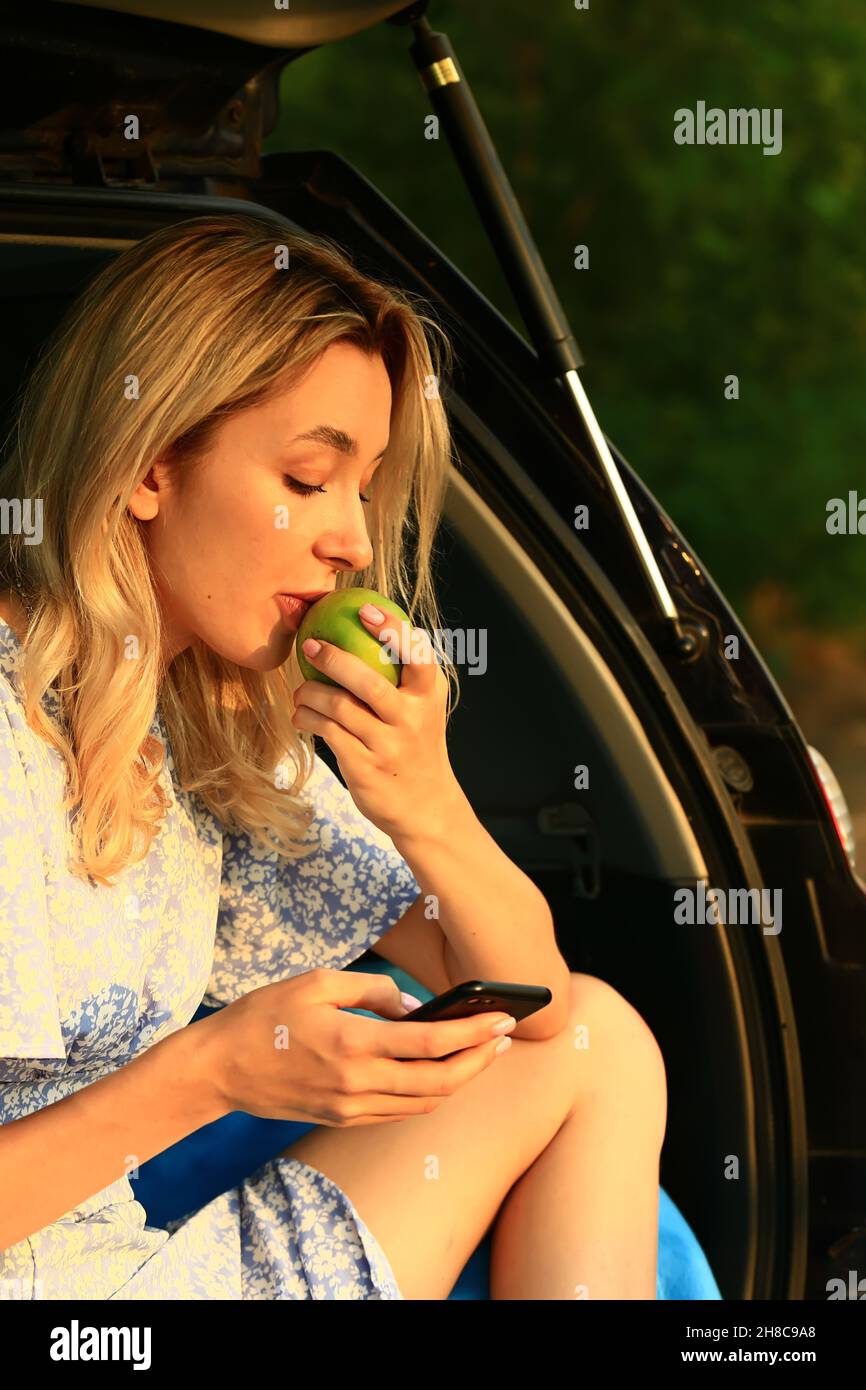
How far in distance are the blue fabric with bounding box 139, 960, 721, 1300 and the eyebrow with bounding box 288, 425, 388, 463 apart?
764 mm

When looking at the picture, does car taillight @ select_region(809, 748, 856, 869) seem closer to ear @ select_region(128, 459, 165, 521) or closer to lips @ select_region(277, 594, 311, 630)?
lips @ select_region(277, 594, 311, 630)

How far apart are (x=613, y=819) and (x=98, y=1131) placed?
2.77 ft

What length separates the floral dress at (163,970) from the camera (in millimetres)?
1592

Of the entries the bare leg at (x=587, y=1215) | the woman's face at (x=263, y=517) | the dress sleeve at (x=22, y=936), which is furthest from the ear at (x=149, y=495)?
the bare leg at (x=587, y=1215)

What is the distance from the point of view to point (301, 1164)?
1.84 meters

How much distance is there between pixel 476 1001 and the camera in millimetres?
1590

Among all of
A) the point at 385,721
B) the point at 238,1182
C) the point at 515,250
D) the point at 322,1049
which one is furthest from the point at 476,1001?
the point at 515,250

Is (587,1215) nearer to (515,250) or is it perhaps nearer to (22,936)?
(22,936)

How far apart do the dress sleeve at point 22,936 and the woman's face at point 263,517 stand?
26cm

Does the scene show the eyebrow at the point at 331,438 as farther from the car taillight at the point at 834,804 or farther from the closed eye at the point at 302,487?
the car taillight at the point at 834,804

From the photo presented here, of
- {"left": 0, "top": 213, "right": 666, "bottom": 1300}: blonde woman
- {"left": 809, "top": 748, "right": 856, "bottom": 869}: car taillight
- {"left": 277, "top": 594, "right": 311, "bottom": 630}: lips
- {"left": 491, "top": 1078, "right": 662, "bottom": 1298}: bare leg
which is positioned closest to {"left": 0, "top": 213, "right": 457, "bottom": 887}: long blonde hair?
{"left": 0, "top": 213, "right": 666, "bottom": 1300}: blonde woman

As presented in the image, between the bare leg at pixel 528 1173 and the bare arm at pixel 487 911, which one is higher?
the bare arm at pixel 487 911

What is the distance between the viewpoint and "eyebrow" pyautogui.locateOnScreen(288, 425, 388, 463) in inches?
68.7
